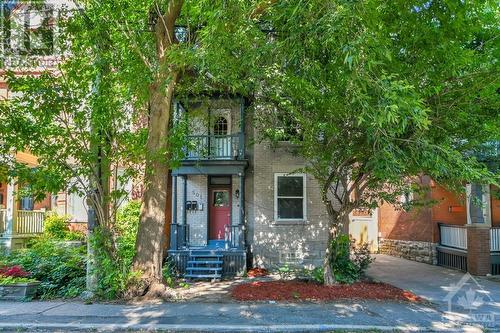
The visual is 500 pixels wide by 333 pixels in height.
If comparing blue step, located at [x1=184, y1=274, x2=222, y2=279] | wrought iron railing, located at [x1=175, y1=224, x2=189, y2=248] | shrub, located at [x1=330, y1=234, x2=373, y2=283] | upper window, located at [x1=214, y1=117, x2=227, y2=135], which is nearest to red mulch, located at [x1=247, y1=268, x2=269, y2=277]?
blue step, located at [x1=184, y1=274, x2=222, y2=279]

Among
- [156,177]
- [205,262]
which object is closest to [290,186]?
[205,262]

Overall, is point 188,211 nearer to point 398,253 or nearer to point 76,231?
point 76,231

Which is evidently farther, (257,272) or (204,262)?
(257,272)

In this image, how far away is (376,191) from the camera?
36.7 feet

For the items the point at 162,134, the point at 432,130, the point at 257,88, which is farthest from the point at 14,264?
the point at 432,130

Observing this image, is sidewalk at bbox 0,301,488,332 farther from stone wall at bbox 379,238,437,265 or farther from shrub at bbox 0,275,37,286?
stone wall at bbox 379,238,437,265

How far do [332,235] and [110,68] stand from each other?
276 inches

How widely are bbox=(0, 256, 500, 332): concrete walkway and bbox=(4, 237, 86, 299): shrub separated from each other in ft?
2.43

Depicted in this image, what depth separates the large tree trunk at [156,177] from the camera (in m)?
9.05

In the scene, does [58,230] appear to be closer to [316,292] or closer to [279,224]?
[279,224]

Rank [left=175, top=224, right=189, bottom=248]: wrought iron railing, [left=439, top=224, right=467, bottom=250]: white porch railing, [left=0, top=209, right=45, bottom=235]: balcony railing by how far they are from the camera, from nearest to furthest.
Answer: [left=175, top=224, right=189, bottom=248]: wrought iron railing → [left=439, top=224, right=467, bottom=250]: white porch railing → [left=0, top=209, right=45, bottom=235]: balcony railing

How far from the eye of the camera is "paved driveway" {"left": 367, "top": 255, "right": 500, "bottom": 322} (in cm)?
916

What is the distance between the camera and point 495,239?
14.0 metres

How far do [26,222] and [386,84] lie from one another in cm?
1562
